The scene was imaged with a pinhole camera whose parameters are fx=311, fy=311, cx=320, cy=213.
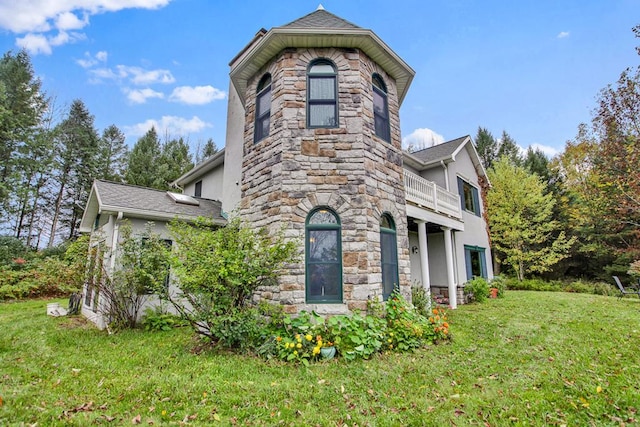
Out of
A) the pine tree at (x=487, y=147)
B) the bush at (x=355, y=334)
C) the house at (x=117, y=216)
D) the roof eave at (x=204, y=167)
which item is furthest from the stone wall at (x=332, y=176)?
the pine tree at (x=487, y=147)

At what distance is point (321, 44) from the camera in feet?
24.0

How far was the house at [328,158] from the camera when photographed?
6.36m

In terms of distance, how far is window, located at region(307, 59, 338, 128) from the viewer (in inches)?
282

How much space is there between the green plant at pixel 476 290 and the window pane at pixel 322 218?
25.2ft

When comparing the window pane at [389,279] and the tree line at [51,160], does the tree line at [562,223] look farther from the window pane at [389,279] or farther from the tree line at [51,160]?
the tree line at [51,160]

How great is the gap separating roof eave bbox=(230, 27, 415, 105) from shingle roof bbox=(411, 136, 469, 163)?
4906mm

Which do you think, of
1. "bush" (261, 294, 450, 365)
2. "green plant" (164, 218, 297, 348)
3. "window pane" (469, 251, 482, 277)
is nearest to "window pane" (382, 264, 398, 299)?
"bush" (261, 294, 450, 365)

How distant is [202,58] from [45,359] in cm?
1053

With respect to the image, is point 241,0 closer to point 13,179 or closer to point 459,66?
point 459,66

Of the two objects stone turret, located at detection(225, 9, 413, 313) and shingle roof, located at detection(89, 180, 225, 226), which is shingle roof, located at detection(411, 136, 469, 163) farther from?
shingle roof, located at detection(89, 180, 225, 226)

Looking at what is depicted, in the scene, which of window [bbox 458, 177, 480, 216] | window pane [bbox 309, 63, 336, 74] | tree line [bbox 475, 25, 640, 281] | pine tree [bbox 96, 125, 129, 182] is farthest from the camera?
pine tree [bbox 96, 125, 129, 182]

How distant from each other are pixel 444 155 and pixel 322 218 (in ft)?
26.8

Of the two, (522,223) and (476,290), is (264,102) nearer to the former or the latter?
(476,290)

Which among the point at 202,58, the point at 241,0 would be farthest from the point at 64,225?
the point at 241,0
